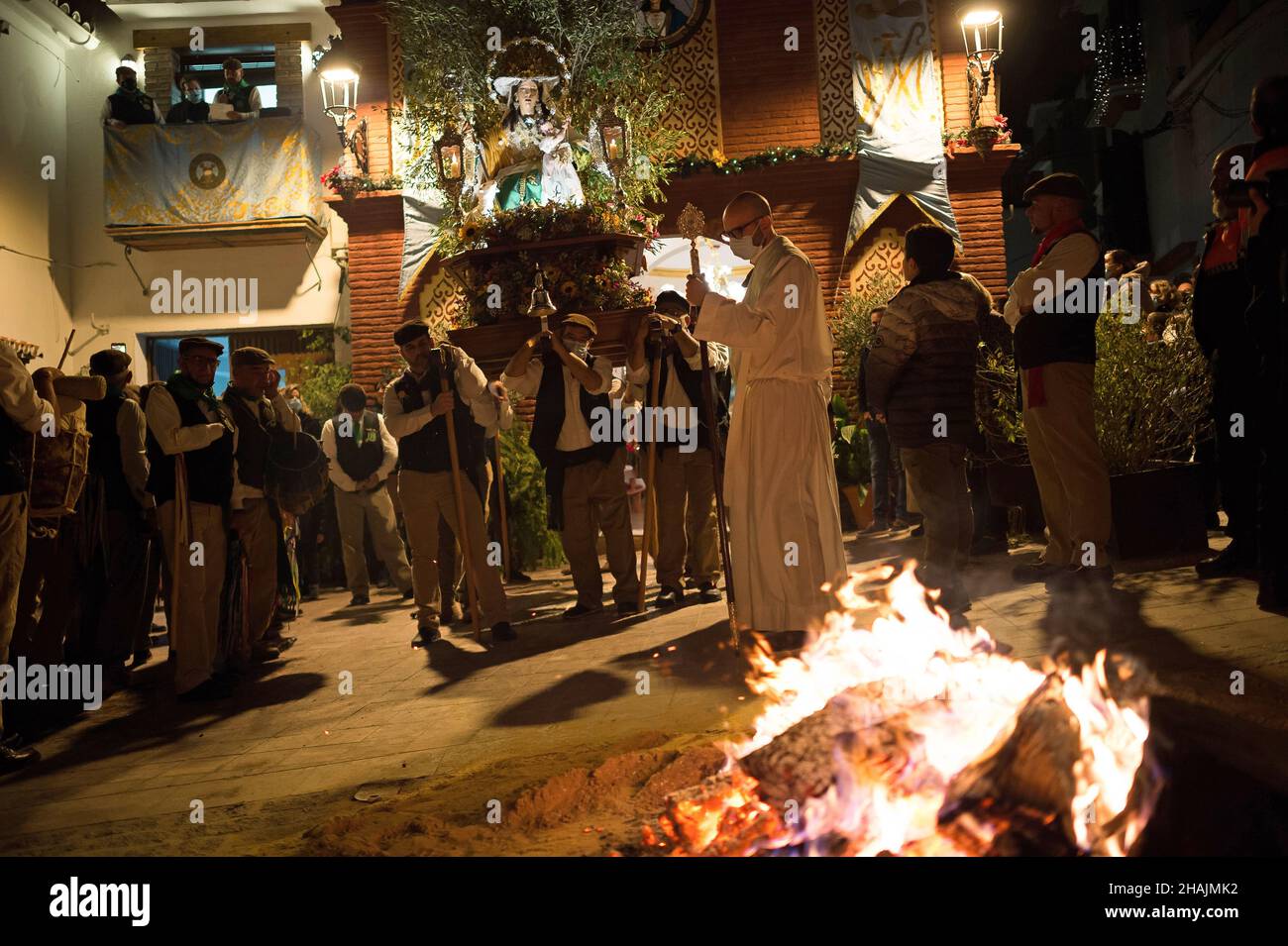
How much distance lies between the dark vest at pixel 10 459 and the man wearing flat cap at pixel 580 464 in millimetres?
3399

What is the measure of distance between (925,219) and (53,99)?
1362 centimetres

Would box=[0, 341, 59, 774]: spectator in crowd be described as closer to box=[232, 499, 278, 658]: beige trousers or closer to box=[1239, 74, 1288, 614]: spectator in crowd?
box=[232, 499, 278, 658]: beige trousers

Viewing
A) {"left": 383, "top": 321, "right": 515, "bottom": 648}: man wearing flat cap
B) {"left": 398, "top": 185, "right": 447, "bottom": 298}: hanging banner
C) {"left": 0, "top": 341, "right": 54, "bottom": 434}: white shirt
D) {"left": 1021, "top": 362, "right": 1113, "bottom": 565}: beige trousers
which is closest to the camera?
{"left": 0, "top": 341, "right": 54, "bottom": 434}: white shirt

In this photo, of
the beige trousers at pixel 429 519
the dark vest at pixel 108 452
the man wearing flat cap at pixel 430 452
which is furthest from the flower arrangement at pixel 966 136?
the dark vest at pixel 108 452

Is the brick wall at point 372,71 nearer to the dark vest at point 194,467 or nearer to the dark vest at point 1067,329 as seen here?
the dark vest at point 194,467

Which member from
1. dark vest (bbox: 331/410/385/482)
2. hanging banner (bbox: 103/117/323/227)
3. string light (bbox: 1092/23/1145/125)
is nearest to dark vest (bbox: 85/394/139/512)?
dark vest (bbox: 331/410/385/482)

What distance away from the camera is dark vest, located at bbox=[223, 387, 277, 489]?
700 cm

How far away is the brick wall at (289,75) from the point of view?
16.9m

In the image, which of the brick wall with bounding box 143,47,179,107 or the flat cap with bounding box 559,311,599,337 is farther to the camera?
the brick wall with bounding box 143,47,179,107

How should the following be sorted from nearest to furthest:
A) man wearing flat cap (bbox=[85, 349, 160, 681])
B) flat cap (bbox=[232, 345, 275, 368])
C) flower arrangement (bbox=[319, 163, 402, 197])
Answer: man wearing flat cap (bbox=[85, 349, 160, 681]) → flat cap (bbox=[232, 345, 275, 368]) → flower arrangement (bbox=[319, 163, 402, 197])

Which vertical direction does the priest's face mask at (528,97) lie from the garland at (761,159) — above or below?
below

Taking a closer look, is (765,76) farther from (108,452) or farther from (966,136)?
(108,452)

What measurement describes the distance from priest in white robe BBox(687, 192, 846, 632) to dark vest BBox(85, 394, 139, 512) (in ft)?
13.5
